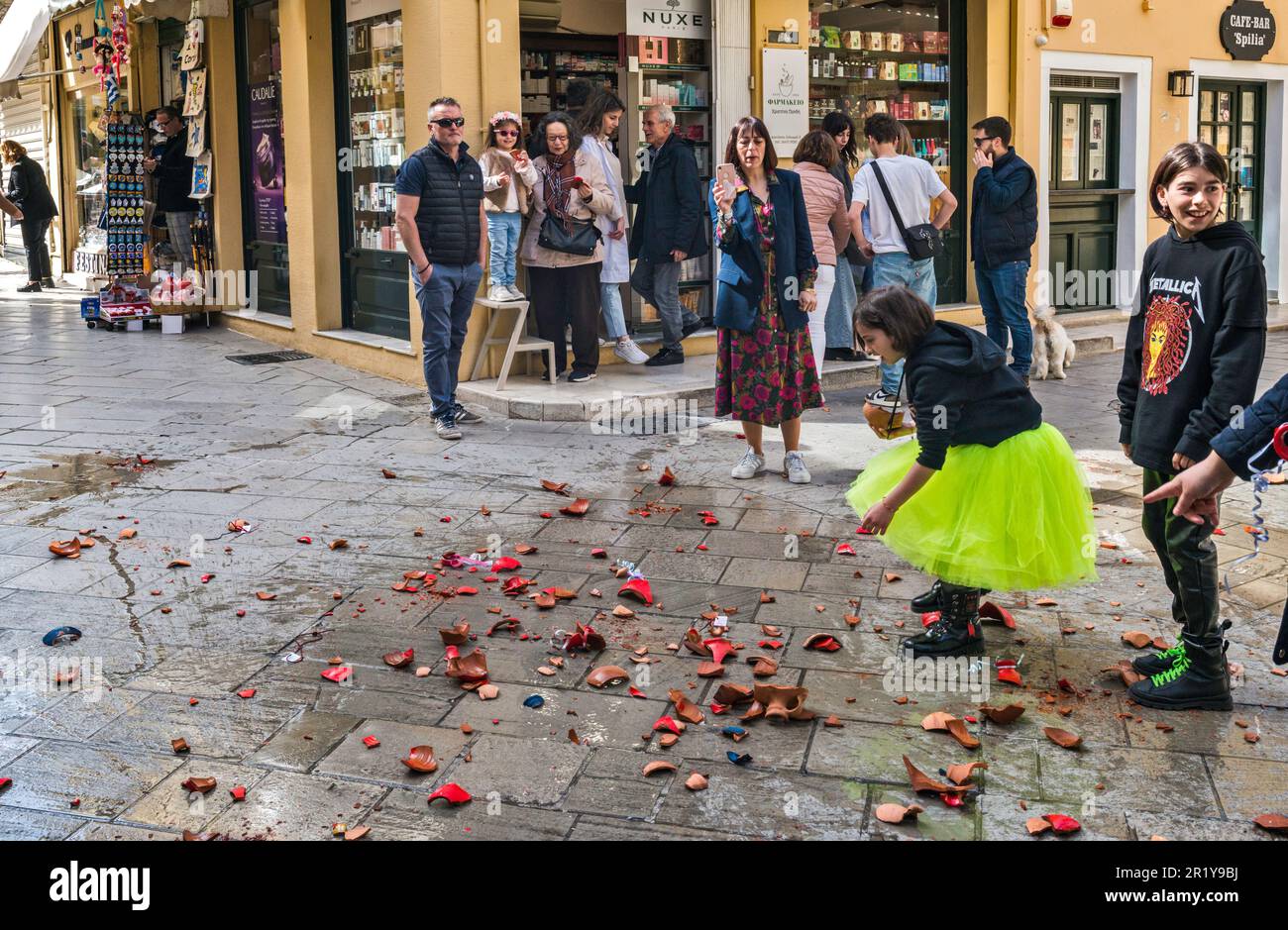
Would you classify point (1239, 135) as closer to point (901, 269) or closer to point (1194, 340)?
point (901, 269)

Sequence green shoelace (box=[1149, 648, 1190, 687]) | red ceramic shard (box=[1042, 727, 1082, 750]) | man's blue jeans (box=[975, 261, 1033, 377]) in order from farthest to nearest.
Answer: man's blue jeans (box=[975, 261, 1033, 377]) → green shoelace (box=[1149, 648, 1190, 687]) → red ceramic shard (box=[1042, 727, 1082, 750])

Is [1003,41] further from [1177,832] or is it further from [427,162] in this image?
[1177,832]

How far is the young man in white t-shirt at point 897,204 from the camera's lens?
9422 millimetres

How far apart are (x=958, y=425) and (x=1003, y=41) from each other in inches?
390

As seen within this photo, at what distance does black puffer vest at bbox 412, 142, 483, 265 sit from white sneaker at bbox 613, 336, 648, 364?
86.5 inches

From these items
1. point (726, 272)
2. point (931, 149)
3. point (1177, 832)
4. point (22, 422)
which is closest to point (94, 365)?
point (22, 422)

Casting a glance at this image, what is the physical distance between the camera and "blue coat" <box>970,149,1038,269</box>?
1005 cm

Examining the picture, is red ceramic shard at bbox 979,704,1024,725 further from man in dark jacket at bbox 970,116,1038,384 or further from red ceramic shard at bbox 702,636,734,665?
man in dark jacket at bbox 970,116,1038,384

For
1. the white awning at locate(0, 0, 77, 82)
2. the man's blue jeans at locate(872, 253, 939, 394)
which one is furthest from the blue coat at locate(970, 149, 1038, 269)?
the white awning at locate(0, 0, 77, 82)

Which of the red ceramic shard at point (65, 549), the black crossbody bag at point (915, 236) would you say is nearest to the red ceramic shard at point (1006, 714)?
the red ceramic shard at point (65, 549)

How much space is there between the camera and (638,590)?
224 inches

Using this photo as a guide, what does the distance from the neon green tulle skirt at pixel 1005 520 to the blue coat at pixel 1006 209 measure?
557 centimetres

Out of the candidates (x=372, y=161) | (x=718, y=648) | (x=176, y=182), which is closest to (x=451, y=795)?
(x=718, y=648)

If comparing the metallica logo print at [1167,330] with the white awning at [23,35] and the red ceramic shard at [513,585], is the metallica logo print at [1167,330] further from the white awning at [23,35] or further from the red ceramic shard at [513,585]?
the white awning at [23,35]
